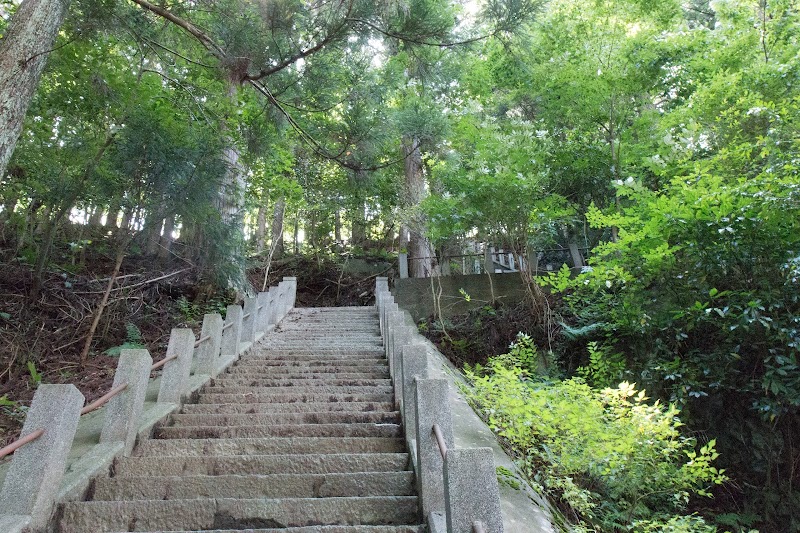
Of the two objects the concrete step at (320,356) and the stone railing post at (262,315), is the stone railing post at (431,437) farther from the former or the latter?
the stone railing post at (262,315)

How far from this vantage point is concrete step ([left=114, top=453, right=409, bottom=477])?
11.4 ft

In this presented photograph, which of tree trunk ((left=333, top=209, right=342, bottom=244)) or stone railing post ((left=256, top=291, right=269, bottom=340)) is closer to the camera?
stone railing post ((left=256, top=291, right=269, bottom=340))

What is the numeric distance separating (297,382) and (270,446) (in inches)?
69.4

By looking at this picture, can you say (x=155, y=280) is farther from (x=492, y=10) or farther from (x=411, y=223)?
(x=492, y=10)

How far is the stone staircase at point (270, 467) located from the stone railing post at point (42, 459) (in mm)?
203

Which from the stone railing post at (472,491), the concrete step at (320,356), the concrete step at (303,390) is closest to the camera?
the stone railing post at (472,491)

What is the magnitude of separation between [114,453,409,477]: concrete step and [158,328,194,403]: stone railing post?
3.57 feet

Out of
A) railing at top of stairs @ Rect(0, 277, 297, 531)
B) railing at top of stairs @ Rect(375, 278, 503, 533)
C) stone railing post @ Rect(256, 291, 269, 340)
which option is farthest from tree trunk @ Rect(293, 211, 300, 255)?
railing at top of stairs @ Rect(375, 278, 503, 533)

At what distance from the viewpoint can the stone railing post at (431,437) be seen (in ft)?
9.20

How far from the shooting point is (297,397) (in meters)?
4.97

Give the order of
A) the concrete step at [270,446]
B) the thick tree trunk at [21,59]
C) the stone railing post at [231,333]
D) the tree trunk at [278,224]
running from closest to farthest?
the concrete step at [270,446] < the thick tree trunk at [21,59] < the stone railing post at [231,333] < the tree trunk at [278,224]

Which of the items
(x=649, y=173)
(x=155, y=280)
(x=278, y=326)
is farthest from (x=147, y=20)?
(x=649, y=173)

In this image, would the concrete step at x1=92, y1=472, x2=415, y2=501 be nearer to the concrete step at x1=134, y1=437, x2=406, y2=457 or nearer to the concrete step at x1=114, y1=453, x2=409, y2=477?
the concrete step at x1=114, y1=453, x2=409, y2=477

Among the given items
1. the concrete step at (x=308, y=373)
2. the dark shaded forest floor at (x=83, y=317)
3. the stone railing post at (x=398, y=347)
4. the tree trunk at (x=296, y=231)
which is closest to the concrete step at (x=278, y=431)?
the stone railing post at (x=398, y=347)
